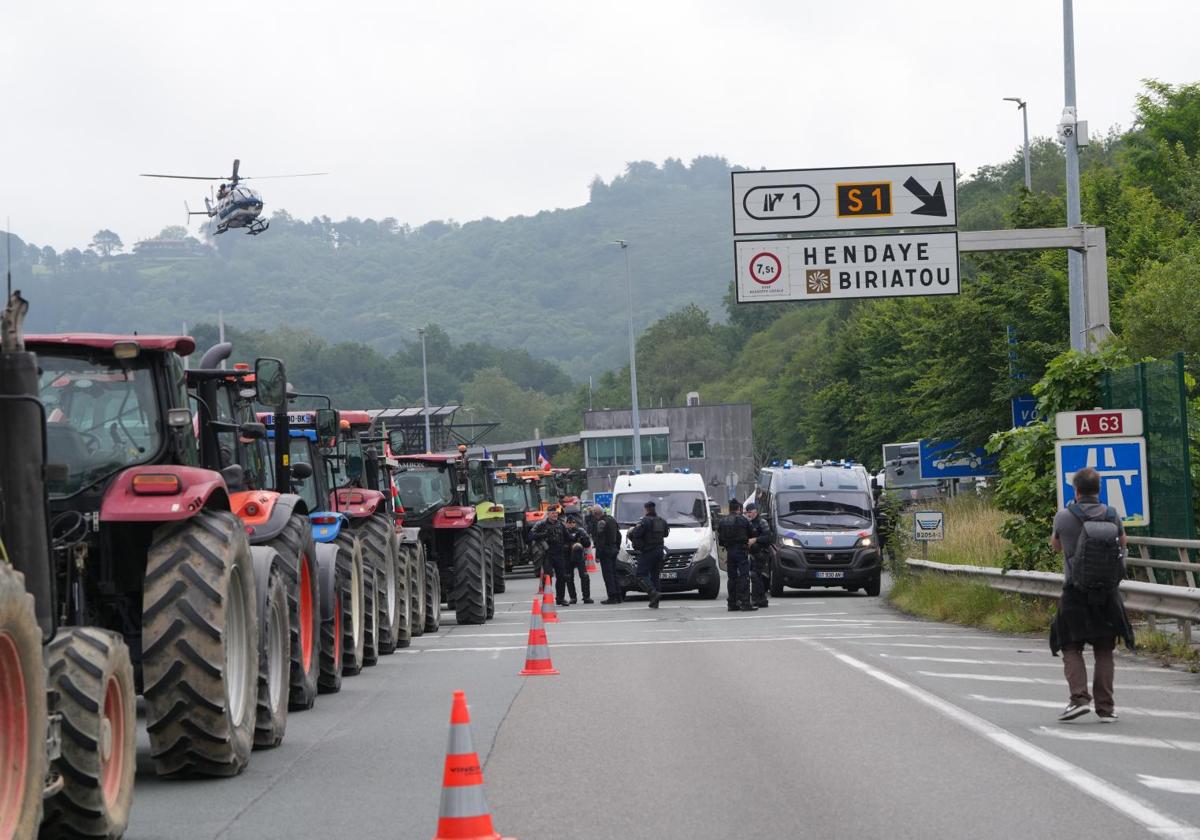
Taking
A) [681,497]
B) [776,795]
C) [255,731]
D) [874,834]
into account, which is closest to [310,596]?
[255,731]

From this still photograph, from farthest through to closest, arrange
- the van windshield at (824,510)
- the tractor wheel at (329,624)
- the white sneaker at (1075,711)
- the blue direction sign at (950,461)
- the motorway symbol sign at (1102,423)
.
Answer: the blue direction sign at (950,461) → the van windshield at (824,510) → the motorway symbol sign at (1102,423) → the tractor wheel at (329,624) → the white sneaker at (1075,711)

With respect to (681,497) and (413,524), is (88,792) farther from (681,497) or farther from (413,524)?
(681,497)

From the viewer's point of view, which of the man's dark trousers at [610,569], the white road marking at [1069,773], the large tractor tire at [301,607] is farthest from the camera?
the man's dark trousers at [610,569]

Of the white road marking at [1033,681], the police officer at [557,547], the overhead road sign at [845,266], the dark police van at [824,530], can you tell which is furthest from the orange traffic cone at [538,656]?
the dark police van at [824,530]

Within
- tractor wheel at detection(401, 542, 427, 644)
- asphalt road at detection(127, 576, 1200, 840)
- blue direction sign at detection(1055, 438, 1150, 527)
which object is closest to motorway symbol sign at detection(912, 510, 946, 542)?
tractor wheel at detection(401, 542, 427, 644)

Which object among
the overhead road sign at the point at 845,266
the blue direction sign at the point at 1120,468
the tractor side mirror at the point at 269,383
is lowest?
the blue direction sign at the point at 1120,468

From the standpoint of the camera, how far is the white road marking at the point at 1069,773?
811 cm

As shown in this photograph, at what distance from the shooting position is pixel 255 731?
1122 centimetres

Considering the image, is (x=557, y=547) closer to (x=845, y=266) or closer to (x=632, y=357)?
(x=845, y=266)

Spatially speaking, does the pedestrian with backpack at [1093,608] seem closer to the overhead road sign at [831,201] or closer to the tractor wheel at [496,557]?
the overhead road sign at [831,201]

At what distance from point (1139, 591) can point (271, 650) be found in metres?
9.45

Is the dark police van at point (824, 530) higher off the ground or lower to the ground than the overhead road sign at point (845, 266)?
lower

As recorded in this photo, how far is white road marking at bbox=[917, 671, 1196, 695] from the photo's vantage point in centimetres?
1440

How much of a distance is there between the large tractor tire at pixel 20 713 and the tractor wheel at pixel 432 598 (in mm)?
18195
